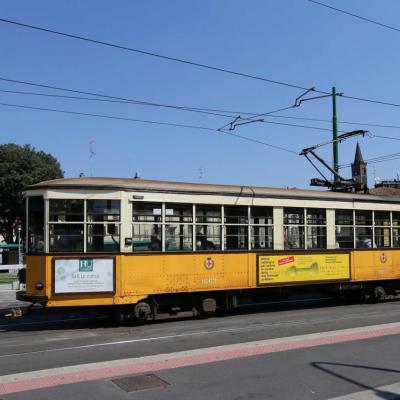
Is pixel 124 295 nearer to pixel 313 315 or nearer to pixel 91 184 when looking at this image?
pixel 91 184

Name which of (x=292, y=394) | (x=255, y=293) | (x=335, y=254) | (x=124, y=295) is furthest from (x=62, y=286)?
(x=335, y=254)

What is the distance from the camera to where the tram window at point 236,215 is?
12.4 meters

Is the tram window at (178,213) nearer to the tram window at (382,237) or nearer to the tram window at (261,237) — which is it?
the tram window at (261,237)

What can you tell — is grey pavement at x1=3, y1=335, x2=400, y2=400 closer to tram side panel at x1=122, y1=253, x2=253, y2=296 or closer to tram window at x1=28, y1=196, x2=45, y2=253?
tram side panel at x1=122, y1=253, x2=253, y2=296

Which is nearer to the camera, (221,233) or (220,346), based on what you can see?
(220,346)

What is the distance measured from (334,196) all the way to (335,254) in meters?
1.50

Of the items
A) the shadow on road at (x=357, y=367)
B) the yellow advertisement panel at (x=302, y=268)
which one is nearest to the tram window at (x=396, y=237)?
the yellow advertisement panel at (x=302, y=268)

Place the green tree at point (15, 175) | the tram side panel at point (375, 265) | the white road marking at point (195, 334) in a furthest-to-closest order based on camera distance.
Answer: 1. the green tree at point (15, 175)
2. the tram side panel at point (375, 265)
3. the white road marking at point (195, 334)

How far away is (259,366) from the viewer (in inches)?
296

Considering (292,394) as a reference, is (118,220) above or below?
above

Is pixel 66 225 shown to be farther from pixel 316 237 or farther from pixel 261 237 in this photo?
pixel 316 237

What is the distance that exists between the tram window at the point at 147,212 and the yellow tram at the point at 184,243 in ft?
0.07

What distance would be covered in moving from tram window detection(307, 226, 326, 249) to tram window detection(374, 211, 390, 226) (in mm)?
2052

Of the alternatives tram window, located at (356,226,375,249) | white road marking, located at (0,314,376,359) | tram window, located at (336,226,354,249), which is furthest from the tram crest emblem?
tram window, located at (356,226,375,249)
